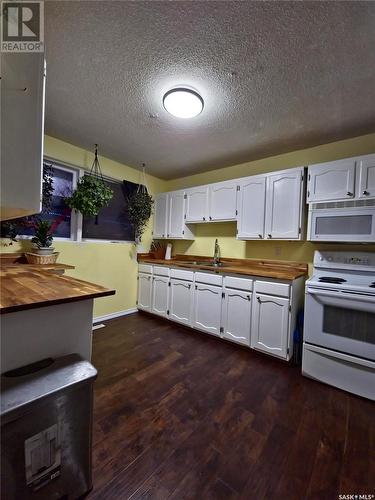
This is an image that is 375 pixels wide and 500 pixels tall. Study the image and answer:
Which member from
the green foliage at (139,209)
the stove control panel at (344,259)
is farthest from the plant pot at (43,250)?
the stove control panel at (344,259)

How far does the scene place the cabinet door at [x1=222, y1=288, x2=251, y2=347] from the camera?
95.5 inches

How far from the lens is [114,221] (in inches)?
132

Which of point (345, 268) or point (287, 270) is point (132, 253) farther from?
point (345, 268)

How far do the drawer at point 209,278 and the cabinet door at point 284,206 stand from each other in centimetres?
77

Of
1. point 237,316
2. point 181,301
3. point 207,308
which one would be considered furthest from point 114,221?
point 237,316

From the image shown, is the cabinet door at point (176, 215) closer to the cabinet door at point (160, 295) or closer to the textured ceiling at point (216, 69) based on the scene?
the cabinet door at point (160, 295)

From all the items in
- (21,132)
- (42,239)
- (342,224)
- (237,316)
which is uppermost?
(21,132)

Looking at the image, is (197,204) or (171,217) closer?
(197,204)

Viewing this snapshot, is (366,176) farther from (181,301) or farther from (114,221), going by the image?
(114,221)

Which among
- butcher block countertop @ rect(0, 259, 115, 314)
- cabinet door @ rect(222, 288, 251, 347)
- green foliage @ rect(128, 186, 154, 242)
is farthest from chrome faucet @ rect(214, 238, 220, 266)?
butcher block countertop @ rect(0, 259, 115, 314)

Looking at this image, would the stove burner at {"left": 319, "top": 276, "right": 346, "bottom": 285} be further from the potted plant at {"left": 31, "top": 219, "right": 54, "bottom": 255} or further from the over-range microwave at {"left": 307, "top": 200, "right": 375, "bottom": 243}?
the potted plant at {"left": 31, "top": 219, "right": 54, "bottom": 255}

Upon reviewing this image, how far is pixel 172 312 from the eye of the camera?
3.10m

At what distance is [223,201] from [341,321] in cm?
188

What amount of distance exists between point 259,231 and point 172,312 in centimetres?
165
